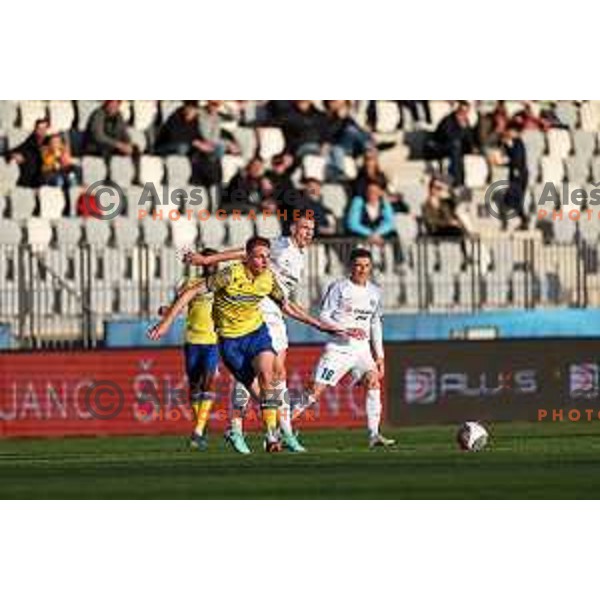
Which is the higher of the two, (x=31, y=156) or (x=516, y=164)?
(x=31, y=156)

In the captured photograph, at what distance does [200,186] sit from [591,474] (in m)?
15.8

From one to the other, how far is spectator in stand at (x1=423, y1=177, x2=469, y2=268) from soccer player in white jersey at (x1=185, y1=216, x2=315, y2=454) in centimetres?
1049

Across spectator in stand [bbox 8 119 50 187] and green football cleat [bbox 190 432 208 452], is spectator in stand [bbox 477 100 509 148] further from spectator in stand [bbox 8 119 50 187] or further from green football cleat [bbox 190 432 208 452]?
green football cleat [bbox 190 432 208 452]

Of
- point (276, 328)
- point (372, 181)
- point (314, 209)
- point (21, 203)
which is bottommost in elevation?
point (276, 328)

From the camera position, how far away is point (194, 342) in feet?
92.1

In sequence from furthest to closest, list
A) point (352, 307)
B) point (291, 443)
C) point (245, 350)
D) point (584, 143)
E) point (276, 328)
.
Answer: point (584, 143) → point (352, 307) → point (276, 328) → point (291, 443) → point (245, 350)

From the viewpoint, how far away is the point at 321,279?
3469cm

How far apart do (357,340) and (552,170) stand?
13320 mm

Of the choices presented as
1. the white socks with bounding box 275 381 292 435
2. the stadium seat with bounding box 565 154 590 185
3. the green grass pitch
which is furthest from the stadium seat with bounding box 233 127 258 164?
the white socks with bounding box 275 381 292 435

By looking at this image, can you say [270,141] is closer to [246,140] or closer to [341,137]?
[246,140]

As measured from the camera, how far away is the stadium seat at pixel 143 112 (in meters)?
38.5

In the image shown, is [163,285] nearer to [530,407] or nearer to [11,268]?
[11,268]

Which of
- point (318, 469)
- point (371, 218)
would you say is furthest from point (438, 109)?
point (318, 469)

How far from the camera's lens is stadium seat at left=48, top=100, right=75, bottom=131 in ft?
124
